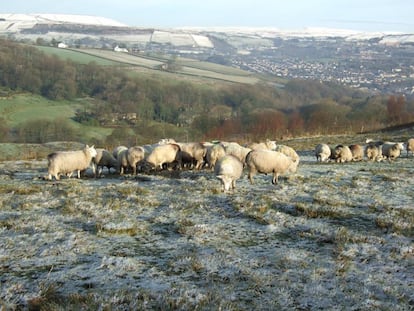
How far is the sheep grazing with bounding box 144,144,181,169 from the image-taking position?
→ 1752 cm

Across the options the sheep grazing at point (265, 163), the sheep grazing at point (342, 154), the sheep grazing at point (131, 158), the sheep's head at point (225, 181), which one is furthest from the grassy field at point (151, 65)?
the sheep's head at point (225, 181)

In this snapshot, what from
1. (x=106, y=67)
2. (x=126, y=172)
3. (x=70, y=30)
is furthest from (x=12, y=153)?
(x=70, y=30)

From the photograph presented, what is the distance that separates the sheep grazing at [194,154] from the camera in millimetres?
18188

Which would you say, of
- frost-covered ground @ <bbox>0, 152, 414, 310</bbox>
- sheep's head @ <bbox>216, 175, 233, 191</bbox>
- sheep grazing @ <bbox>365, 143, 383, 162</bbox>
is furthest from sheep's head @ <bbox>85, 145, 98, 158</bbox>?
sheep grazing @ <bbox>365, 143, 383, 162</bbox>

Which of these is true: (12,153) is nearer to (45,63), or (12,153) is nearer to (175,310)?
(175,310)

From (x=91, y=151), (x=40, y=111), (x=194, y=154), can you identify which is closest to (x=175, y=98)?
(x=40, y=111)

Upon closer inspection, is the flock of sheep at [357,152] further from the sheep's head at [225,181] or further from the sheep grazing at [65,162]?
the sheep grazing at [65,162]

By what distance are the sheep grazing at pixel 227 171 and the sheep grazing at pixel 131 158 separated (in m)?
5.26

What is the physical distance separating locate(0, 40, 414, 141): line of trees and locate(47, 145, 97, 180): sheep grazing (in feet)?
148

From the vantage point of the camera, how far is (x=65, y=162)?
15984 mm

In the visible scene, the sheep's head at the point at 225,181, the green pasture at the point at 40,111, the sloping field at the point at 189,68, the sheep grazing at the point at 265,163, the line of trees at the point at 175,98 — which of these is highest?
the sloping field at the point at 189,68

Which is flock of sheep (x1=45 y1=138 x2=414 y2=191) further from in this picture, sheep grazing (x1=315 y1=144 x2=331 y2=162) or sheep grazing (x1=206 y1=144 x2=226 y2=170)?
sheep grazing (x1=315 y1=144 x2=331 y2=162)

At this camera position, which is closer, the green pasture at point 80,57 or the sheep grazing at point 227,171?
the sheep grazing at point 227,171

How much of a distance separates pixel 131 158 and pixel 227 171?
19.4 ft
